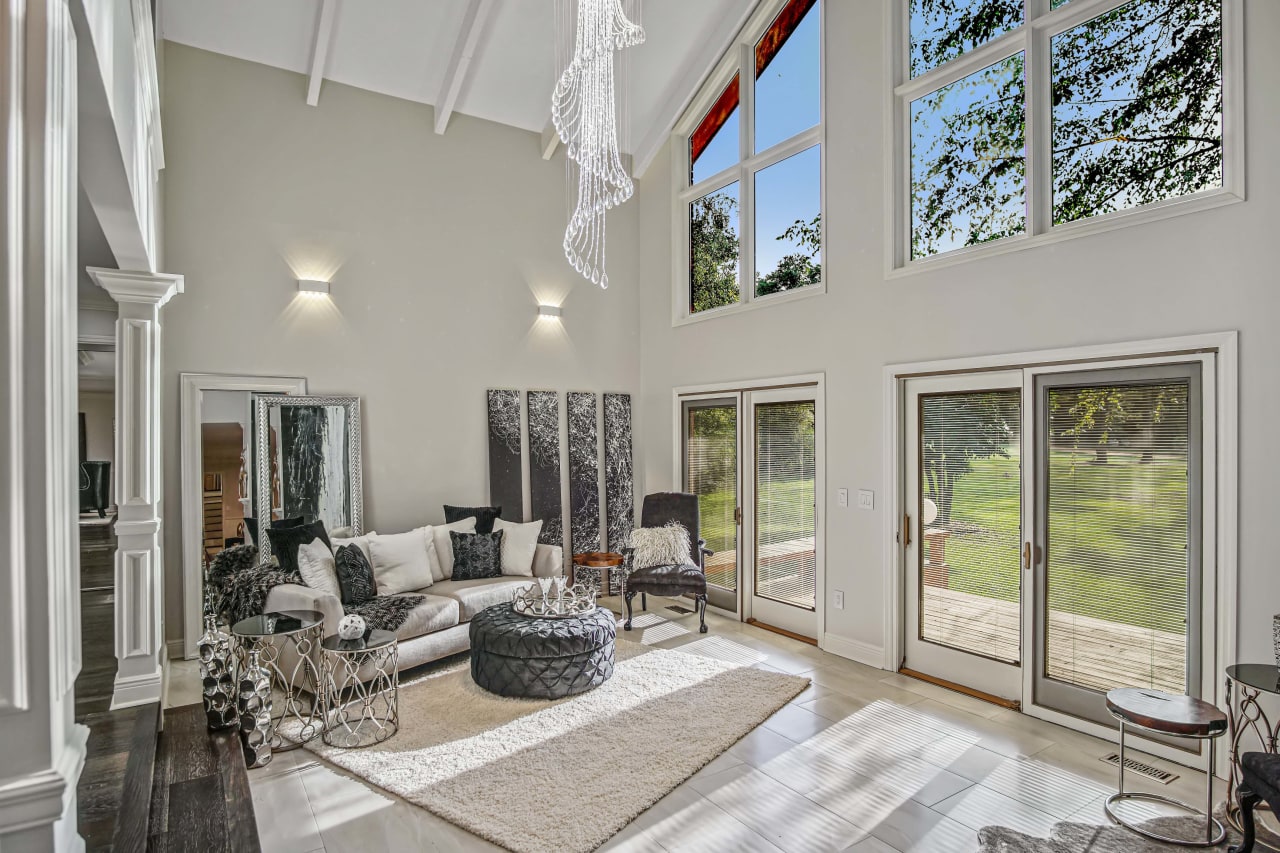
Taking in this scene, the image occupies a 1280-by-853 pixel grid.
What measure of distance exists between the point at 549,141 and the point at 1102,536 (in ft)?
16.6

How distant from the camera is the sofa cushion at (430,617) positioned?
14.1 feet

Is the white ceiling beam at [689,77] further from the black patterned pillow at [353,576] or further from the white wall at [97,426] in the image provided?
the white wall at [97,426]

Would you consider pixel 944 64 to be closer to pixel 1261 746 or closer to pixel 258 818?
pixel 1261 746

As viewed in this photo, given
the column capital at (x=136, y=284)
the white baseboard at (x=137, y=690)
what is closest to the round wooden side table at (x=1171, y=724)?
the white baseboard at (x=137, y=690)

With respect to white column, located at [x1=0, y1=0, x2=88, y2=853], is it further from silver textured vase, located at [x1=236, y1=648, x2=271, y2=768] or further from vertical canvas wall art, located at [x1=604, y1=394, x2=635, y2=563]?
vertical canvas wall art, located at [x1=604, y1=394, x2=635, y2=563]

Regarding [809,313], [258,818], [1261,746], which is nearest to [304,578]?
[258,818]

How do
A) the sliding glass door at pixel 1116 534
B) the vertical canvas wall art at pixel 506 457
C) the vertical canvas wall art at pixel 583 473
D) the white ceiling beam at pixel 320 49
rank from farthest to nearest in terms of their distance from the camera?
the vertical canvas wall art at pixel 583 473 → the vertical canvas wall art at pixel 506 457 → the white ceiling beam at pixel 320 49 → the sliding glass door at pixel 1116 534

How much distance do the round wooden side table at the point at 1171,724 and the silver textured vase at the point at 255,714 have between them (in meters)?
3.73

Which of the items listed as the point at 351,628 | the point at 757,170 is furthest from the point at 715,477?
the point at 351,628

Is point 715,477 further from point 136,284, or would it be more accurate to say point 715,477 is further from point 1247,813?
point 136,284

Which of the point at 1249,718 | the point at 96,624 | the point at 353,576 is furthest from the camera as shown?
the point at 96,624

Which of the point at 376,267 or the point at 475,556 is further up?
the point at 376,267

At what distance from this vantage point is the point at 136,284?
356cm

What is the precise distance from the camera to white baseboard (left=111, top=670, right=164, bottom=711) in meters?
3.56
